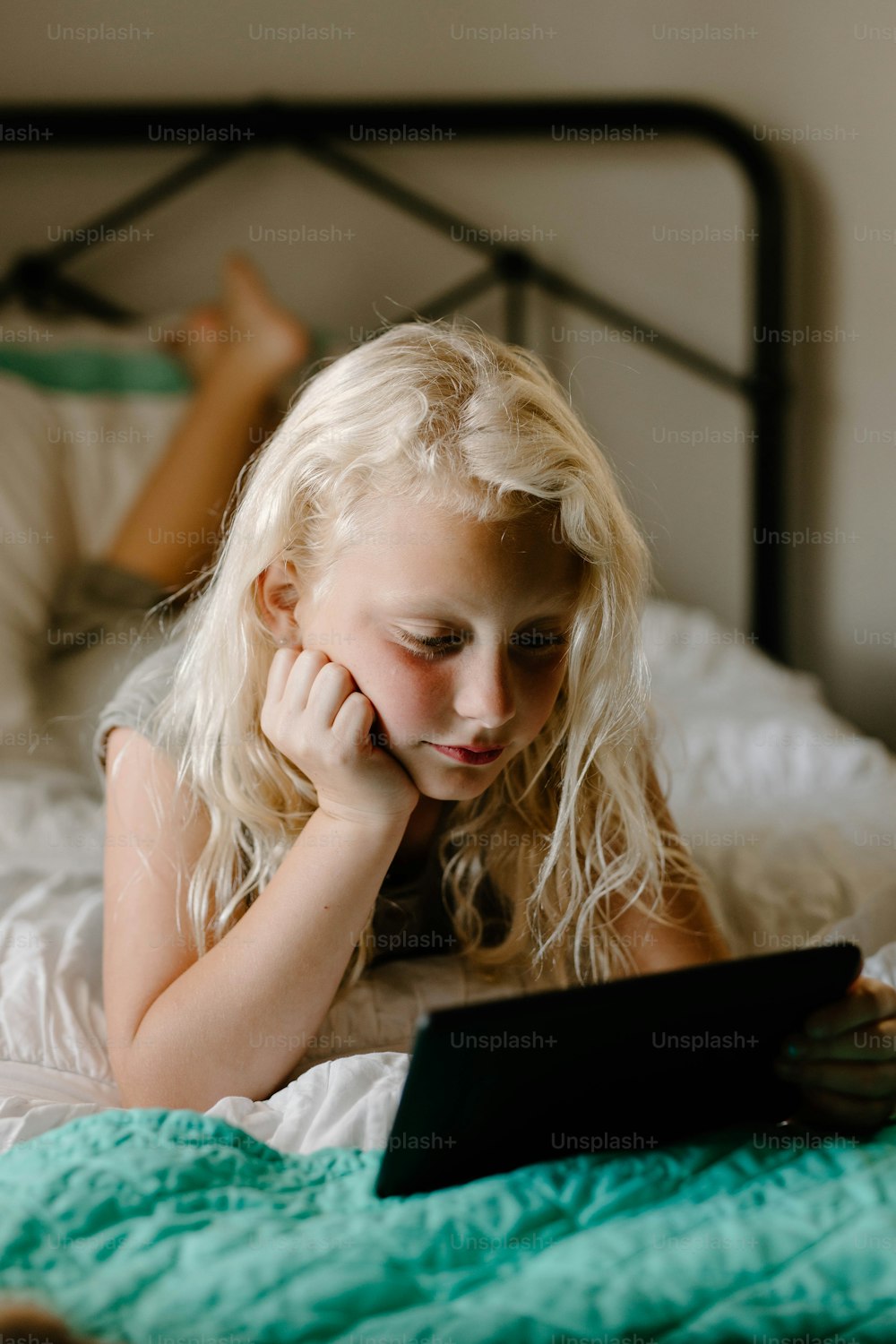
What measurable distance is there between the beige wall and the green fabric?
8.0 inches

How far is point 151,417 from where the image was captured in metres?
1.93

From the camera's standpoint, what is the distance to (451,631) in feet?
2.56

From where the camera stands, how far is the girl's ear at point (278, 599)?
2.96ft

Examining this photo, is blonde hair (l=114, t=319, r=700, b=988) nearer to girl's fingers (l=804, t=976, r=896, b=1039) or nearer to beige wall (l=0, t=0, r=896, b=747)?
girl's fingers (l=804, t=976, r=896, b=1039)

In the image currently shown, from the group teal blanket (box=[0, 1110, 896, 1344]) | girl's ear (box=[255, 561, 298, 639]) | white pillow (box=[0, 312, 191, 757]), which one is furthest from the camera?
white pillow (box=[0, 312, 191, 757])

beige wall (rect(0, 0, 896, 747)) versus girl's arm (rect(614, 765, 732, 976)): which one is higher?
beige wall (rect(0, 0, 896, 747))

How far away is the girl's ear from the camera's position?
2.96ft

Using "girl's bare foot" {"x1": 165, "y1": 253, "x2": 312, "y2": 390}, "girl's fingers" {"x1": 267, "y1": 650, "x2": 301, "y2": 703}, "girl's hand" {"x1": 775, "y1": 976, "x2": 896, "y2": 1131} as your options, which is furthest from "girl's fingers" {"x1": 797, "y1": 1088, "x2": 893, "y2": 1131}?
"girl's bare foot" {"x1": 165, "y1": 253, "x2": 312, "y2": 390}

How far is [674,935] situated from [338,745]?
34cm

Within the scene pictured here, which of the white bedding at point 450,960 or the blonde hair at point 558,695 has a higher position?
the blonde hair at point 558,695

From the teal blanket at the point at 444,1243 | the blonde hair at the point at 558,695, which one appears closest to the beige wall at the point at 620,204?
the blonde hair at the point at 558,695

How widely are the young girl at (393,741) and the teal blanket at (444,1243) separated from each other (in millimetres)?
124

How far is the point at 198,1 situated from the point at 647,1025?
1956 mm

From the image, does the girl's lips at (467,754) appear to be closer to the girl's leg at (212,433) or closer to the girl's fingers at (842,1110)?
the girl's fingers at (842,1110)
